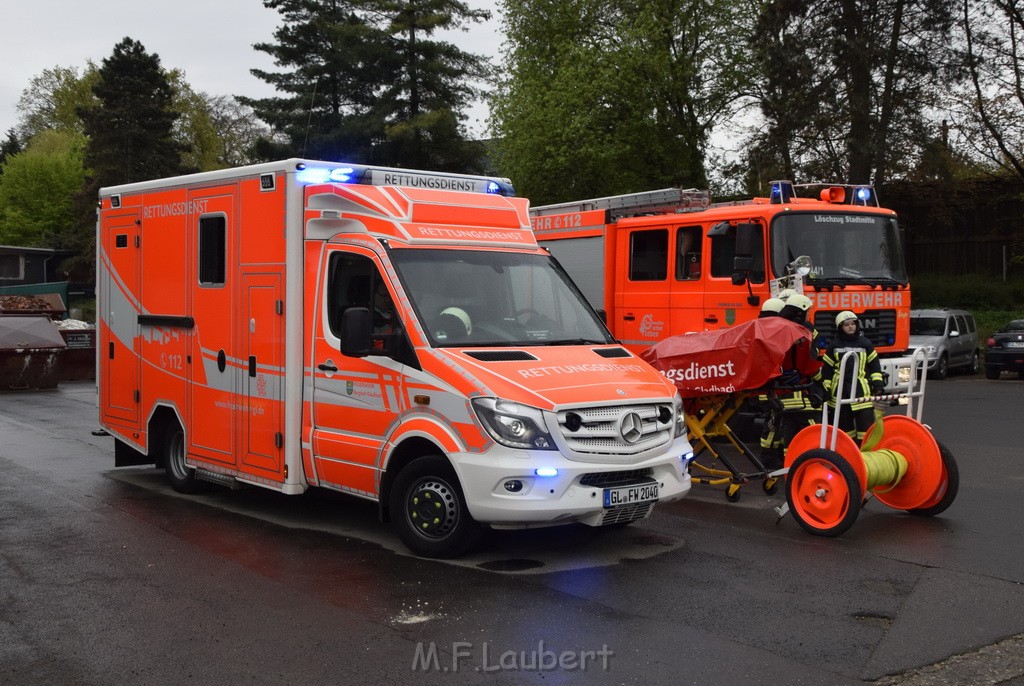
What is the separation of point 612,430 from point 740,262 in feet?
18.6

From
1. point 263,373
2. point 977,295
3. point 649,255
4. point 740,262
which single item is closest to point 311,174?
point 263,373

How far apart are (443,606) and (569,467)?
124 centimetres

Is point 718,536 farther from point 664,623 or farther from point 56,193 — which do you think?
point 56,193

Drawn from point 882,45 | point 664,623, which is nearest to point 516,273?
point 664,623

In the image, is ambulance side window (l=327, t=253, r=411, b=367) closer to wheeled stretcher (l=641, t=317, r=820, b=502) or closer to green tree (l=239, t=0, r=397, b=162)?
wheeled stretcher (l=641, t=317, r=820, b=502)

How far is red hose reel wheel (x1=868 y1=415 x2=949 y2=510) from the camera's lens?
8.62 m

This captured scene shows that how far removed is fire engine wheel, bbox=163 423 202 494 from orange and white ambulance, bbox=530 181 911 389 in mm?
6226

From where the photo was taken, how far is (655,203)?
14.0m

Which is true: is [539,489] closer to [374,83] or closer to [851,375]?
[851,375]

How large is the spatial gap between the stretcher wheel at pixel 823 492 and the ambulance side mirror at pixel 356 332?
3.59m

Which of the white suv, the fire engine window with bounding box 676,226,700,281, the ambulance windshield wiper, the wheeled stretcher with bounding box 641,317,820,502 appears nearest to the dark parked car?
the white suv

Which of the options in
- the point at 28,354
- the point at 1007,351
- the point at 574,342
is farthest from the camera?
the point at 1007,351

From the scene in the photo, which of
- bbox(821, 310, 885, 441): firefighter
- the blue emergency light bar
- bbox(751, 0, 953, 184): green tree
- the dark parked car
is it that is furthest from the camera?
bbox(751, 0, 953, 184): green tree

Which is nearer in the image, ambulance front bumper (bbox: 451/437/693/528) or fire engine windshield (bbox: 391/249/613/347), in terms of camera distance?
ambulance front bumper (bbox: 451/437/693/528)
